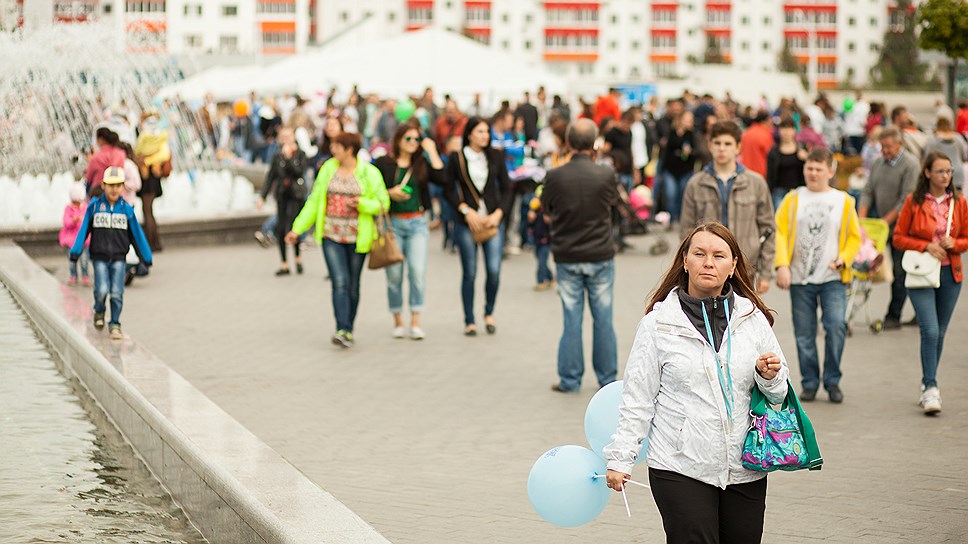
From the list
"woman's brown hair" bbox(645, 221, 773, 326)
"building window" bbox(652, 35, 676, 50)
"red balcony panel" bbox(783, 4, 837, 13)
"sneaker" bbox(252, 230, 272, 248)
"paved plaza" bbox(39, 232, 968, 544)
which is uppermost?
"red balcony panel" bbox(783, 4, 837, 13)

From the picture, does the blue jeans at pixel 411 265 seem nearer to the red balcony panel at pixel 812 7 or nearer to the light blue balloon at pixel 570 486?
the light blue balloon at pixel 570 486

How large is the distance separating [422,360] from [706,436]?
22.3 ft

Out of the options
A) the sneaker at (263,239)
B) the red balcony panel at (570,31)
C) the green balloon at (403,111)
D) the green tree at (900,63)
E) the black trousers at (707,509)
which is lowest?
the sneaker at (263,239)

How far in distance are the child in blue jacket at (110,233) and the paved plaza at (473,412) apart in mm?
726

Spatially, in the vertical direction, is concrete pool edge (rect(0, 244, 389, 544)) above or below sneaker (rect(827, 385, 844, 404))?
above

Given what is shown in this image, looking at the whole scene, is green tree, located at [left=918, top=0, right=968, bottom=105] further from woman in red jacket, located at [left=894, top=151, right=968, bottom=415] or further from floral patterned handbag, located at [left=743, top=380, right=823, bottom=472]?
floral patterned handbag, located at [left=743, top=380, right=823, bottom=472]

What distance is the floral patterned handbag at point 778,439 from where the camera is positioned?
15.4 ft

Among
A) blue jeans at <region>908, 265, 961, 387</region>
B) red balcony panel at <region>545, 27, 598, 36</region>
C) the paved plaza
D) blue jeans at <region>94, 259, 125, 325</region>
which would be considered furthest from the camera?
red balcony panel at <region>545, 27, 598, 36</region>

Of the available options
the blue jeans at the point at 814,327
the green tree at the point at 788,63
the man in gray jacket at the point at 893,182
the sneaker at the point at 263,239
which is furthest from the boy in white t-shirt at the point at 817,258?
the green tree at the point at 788,63

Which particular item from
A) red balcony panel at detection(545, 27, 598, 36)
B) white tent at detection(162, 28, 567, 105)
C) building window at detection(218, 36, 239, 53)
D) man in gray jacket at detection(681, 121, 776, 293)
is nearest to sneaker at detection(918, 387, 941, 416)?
man in gray jacket at detection(681, 121, 776, 293)

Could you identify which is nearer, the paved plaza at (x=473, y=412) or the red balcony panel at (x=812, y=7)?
the paved plaza at (x=473, y=412)

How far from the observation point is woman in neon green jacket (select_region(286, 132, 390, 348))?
12.1 metres

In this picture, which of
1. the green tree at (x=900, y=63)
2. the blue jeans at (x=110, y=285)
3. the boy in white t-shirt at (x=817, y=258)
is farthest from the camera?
the green tree at (x=900, y=63)

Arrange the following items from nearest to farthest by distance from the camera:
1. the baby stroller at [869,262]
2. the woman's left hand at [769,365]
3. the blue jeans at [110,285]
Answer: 1. the woman's left hand at [769,365]
2. the blue jeans at [110,285]
3. the baby stroller at [869,262]
